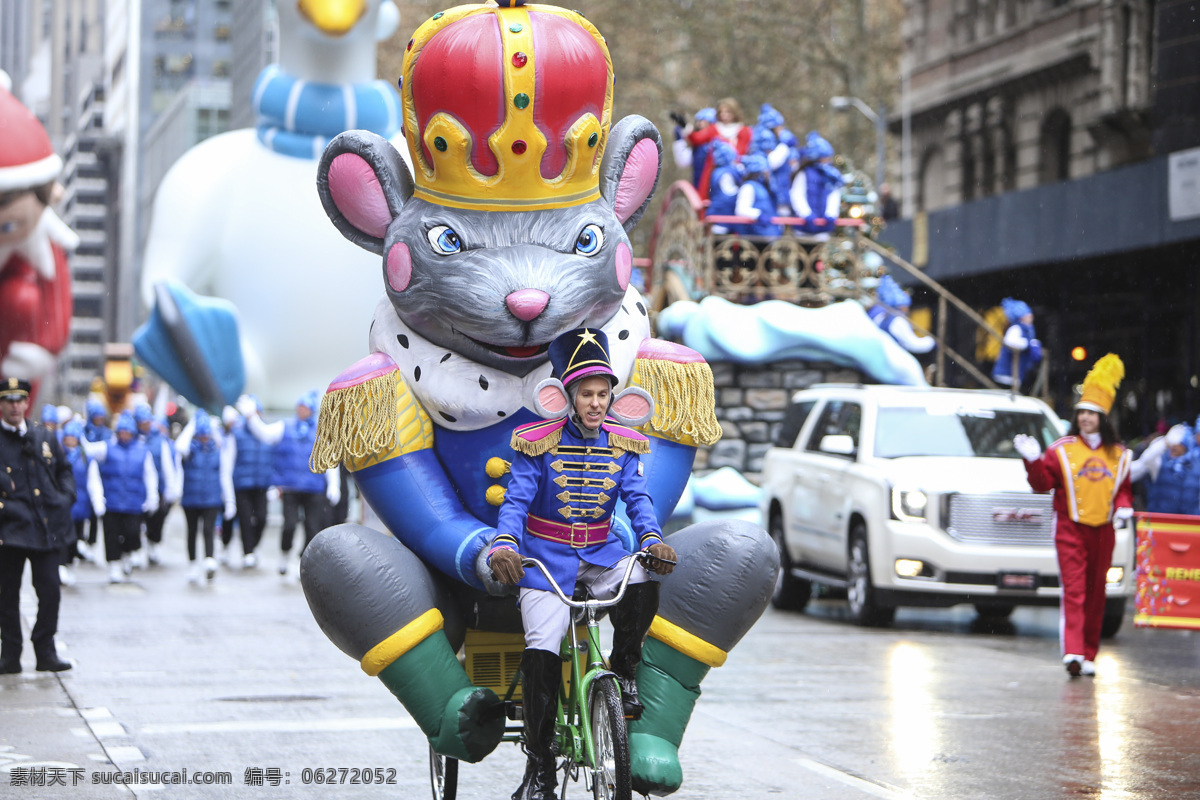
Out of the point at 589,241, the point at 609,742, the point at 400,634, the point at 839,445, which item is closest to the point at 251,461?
the point at 839,445

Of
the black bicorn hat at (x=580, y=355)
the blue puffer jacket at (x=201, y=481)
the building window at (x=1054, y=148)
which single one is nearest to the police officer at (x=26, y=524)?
the black bicorn hat at (x=580, y=355)

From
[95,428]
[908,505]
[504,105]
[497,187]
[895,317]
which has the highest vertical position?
[504,105]

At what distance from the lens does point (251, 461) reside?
18297mm

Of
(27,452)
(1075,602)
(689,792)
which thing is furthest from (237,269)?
(689,792)

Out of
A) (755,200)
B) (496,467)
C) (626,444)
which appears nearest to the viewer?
(626,444)

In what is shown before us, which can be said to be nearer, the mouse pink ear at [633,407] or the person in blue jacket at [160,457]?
the mouse pink ear at [633,407]

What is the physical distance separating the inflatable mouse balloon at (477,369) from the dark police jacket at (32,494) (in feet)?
15.3

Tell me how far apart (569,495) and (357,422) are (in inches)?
36.0

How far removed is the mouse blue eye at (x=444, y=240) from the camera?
6.42 meters

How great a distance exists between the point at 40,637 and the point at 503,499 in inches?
219

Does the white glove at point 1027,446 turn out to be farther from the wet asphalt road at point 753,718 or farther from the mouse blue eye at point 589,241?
the mouse blue eye at point 589,241

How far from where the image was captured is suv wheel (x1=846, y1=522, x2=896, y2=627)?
44.9 feet

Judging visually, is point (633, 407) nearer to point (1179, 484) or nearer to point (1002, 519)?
point (1002, 519)

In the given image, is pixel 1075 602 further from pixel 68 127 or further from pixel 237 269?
pixel 68 127
